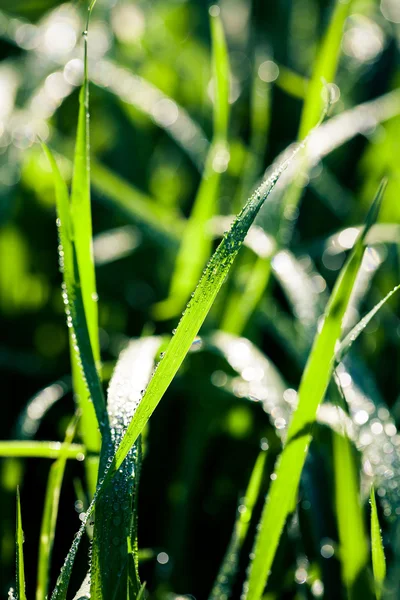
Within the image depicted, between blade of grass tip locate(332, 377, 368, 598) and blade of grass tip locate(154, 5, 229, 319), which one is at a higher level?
blade of grass tip locate(154, 5, 229, 319)

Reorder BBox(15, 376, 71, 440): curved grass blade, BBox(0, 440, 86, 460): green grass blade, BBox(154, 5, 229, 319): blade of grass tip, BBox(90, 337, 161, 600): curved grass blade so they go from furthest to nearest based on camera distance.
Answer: BBox(154, 5, 229, 319): blade of grass tip < BBox(15, 376, 71, 440): curved grass blade < BBox(0, 440, 86, 460): green grass blade < BBox(90, 337, 161, 600): curved grass blade

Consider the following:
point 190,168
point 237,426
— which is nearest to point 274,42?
point 190,168

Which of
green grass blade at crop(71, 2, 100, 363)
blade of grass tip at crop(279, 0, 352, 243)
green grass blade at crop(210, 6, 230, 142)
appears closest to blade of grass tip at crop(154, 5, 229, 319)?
green grass blade at crop(210, 6, 230, 142)

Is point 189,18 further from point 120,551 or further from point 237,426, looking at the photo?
point 120,551

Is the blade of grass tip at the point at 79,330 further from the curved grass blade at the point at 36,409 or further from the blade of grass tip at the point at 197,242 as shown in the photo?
the blade of grass tip at the point at 197,242

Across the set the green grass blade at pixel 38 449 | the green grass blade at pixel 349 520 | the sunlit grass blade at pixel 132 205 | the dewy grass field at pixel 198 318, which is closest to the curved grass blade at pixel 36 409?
the dewy grass field at pixel 198 318

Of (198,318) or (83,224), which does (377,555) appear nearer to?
(198,318)

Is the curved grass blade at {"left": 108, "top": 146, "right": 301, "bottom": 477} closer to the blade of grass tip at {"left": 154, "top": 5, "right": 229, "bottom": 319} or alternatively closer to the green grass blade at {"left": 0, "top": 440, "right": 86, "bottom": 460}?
the green grass blade at {"left": 0, "top": 440, "right": 86, "bottom": 460}

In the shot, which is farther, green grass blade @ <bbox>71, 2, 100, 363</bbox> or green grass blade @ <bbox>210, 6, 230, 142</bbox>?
green grass blade @ <bbox>210, 6, 230, 142</bbox>
